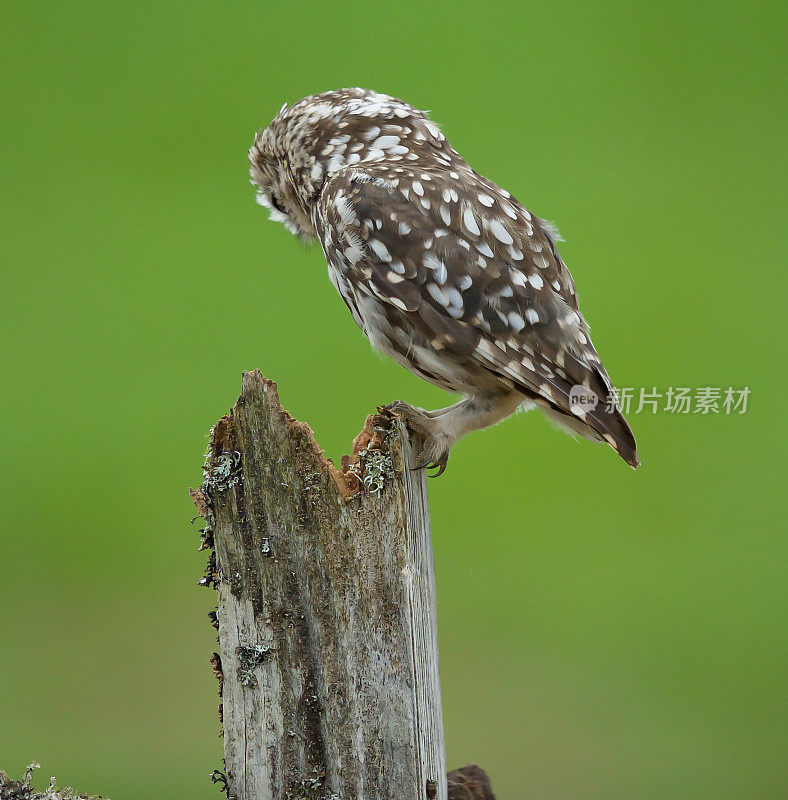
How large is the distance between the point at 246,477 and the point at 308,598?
0.95 feet

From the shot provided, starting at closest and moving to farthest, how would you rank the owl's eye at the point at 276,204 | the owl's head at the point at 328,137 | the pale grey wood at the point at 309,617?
the pale grey wood at the point at 309,617, the owl's head at the point at 328,137, the owl's eye at the point at 276,204

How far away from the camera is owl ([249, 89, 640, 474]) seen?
2.23 meters

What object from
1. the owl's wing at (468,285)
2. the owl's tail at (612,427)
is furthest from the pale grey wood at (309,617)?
the owl's tail at (612,427)

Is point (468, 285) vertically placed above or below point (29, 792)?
above

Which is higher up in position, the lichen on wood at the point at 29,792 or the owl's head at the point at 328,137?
the owl's head at the point at 328,137

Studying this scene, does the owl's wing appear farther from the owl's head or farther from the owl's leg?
the owl's head

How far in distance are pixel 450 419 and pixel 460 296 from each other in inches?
14.6

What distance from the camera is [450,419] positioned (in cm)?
241

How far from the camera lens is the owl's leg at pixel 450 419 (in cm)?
A: 231

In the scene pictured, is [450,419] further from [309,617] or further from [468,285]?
[309,617]

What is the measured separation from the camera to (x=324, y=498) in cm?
184

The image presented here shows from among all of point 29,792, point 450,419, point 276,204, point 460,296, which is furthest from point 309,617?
point 276,204

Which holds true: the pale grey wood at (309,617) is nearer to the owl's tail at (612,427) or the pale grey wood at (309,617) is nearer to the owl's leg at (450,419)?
the owl's leg at (450,419)

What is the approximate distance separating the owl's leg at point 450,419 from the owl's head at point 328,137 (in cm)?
77
